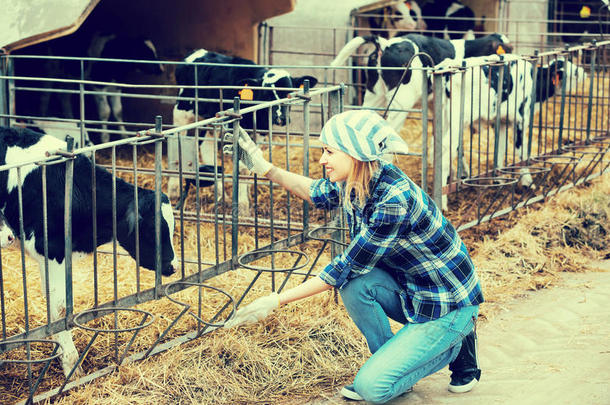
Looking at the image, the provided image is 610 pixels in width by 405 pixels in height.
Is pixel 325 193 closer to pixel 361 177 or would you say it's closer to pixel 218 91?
pixel 361 177

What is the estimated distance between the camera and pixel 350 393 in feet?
13.5

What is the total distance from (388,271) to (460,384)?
26.6 inches

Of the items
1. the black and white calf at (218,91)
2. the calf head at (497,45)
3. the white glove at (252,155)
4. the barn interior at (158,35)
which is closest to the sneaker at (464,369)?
the white glove at (252,155)

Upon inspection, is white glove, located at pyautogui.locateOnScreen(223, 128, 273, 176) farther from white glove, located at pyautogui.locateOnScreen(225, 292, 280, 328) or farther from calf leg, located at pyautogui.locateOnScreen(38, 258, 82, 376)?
calf leg, located at pyautogui.locateOnScreen(38, 258, 82, 376)

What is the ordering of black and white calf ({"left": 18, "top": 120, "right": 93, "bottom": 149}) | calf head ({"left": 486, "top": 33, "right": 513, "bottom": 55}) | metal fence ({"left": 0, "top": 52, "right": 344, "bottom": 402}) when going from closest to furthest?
1. metal fence ({"left": 0, "top": 52, "right": 344, "bottom": 402})
2. black and white calf ({"left": 18, "top": 120, "right": 93, "bottom": 149})
3. calf head ({"left": 486, "top": 33, "right": 513, "bottom": 55})

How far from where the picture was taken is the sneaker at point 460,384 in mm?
4160

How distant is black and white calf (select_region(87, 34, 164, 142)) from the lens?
35.1 ft

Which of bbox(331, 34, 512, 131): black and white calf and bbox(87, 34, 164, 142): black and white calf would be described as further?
bbox(87, 34, 164, 142): black and white calf

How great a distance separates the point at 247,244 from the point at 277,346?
217 centimetres

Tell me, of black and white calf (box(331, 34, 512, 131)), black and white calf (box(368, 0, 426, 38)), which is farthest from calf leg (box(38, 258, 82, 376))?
black and white calf (box(368, 0, 426, 38))

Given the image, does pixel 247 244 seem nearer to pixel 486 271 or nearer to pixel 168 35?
pixel 486 271

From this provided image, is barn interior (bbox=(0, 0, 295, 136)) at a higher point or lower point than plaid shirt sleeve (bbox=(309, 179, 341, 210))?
higher

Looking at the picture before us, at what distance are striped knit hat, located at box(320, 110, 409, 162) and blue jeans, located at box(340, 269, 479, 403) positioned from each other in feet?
1.94

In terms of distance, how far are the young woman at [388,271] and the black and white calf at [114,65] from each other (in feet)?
23.4
